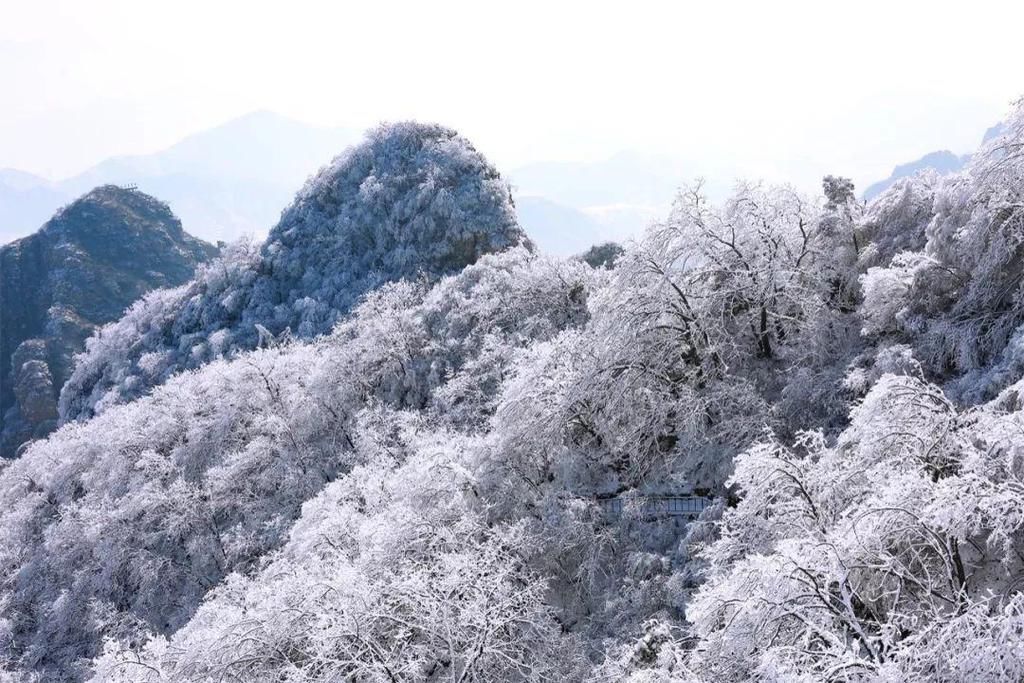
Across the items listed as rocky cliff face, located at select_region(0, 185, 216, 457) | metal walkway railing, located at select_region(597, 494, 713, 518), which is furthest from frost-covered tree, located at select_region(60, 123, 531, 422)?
metal walkway railing, located at select_region(597, 494, 713, 518)

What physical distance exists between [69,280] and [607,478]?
102941 mm

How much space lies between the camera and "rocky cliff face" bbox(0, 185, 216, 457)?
89438 millimetres

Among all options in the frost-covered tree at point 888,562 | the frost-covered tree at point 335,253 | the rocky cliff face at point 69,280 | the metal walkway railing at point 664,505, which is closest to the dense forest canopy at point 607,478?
the frost-covered tree at point 888,562

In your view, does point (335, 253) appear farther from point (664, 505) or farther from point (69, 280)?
point (69, 280)

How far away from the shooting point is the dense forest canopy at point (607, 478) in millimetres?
11492

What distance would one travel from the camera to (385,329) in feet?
131

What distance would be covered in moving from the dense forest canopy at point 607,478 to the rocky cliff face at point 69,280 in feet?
158

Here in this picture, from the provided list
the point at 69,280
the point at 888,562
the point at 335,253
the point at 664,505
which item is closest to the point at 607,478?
the point at 664,505

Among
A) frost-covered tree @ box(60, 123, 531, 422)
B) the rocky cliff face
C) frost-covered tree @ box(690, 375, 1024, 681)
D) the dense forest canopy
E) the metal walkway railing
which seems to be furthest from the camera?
the rocky cliff face

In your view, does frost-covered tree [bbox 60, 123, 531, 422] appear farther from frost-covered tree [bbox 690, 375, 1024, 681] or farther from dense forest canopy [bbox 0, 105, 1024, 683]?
frost-covered tree [bbox 690, 375, 1024, 681]

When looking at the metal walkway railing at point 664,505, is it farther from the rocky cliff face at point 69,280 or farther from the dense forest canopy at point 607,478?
the rocky cliff face at point 69,280

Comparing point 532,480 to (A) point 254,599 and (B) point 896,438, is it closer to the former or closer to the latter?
(A) point 254,599

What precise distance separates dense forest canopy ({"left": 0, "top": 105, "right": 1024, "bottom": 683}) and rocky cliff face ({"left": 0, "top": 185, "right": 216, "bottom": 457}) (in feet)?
158

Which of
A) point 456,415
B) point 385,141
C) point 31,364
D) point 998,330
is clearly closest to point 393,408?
point 456,415
